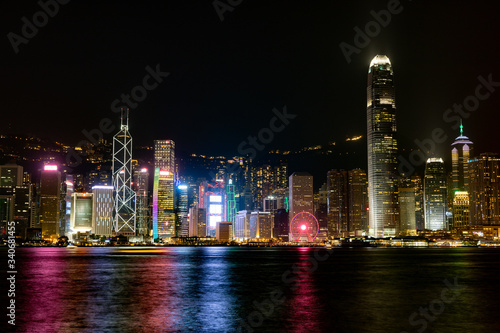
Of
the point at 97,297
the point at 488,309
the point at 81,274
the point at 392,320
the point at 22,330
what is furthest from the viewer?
the point at 81,274

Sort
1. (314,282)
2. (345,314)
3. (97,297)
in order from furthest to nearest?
(314,282) → (97,297) → (345,314)

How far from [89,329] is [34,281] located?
36053 millimetres

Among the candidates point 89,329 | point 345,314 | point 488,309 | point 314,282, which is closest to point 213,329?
point 89,329

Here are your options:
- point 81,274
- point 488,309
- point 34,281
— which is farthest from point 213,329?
point 81,274

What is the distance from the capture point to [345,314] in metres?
41.8

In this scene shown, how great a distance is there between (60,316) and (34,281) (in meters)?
30.3

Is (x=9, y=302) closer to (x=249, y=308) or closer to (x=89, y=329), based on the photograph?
(x=89, y=329)

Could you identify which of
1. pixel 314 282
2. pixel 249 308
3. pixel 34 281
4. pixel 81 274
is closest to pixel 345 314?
pixel 249 308

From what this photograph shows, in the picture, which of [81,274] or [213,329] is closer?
[213,329]

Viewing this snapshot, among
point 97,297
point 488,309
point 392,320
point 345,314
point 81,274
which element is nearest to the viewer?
point 392,320

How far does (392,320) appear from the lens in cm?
3878

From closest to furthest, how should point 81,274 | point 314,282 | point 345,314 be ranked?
point 345,314, point 314,282, point 81,274

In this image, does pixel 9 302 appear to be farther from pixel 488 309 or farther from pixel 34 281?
pixel 488 309

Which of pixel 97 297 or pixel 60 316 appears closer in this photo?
pixel 60 316
